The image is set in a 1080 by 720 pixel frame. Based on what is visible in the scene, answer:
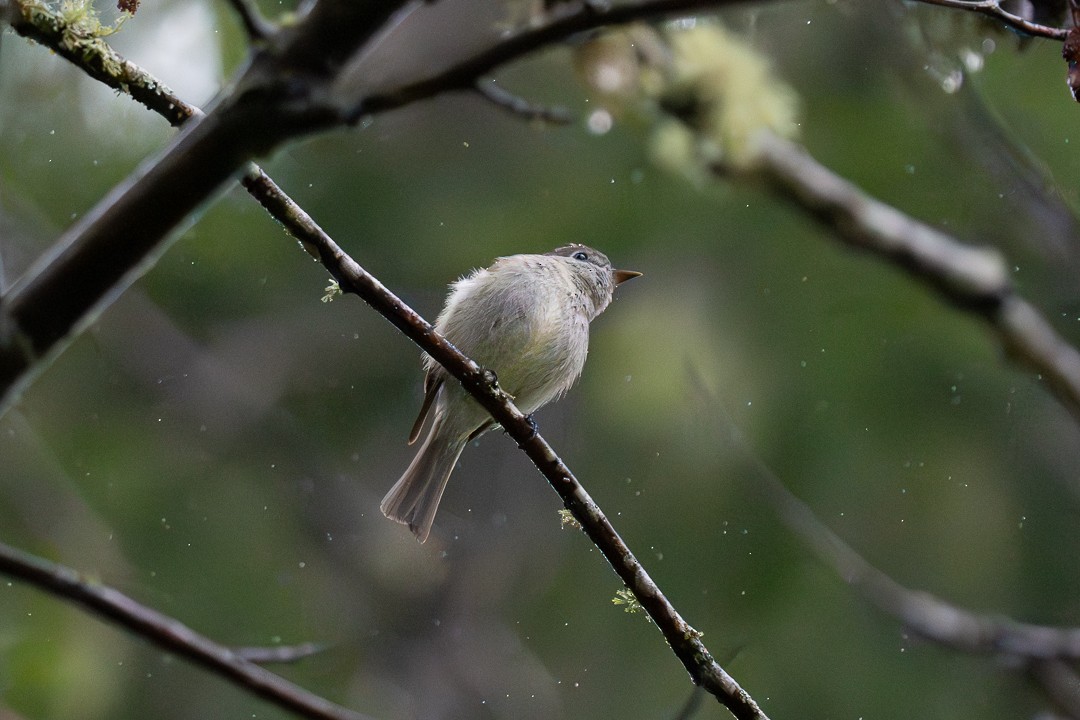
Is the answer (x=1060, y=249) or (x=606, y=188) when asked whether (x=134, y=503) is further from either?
(x=1060, y=249)

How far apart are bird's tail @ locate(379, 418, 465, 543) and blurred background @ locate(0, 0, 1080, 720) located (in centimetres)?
159

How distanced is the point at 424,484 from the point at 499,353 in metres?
0.52

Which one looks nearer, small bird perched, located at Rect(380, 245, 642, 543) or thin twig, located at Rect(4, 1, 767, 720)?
thin twig, located at Rect(4, 1, 767, 720)

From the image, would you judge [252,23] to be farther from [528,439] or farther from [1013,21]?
[1013,21]

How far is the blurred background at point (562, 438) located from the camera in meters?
4.94

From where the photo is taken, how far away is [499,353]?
11.5 ft

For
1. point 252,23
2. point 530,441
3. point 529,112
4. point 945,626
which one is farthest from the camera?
point 945,626

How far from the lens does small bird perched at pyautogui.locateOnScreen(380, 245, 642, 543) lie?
349 centimetres

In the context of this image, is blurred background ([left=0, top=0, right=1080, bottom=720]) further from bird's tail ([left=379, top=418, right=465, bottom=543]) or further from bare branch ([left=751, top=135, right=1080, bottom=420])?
bird's tail ([left=379, top=418, right=465, bottom=543])

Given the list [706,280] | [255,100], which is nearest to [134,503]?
[706,280]

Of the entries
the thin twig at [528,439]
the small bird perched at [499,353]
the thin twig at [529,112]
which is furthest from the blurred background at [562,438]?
the thin twig at [529,112]

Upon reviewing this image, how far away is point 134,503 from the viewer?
5105 millimetres

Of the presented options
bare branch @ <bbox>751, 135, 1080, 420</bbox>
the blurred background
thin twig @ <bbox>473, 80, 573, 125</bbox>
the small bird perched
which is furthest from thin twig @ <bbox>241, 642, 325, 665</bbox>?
the blurred background

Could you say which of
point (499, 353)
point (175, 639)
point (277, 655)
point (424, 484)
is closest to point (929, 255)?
point (499, 353)
